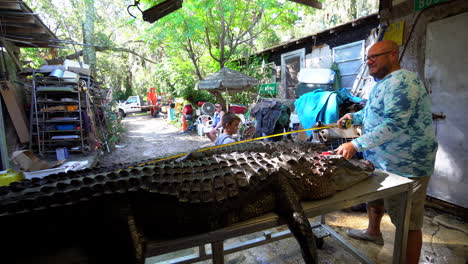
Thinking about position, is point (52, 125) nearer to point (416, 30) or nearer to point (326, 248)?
point (326, 248)

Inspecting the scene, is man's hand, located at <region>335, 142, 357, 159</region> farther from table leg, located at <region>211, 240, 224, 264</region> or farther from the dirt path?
the dirt path

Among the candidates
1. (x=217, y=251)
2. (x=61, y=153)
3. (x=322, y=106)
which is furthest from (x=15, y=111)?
(x=322, y=106)

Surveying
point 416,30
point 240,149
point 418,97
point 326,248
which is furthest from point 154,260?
point 416,30

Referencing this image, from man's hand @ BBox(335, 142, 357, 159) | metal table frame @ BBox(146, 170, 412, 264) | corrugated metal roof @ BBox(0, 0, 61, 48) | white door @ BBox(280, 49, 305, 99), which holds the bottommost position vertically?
metal table frame @ BBox(146, 170, 412, 264)

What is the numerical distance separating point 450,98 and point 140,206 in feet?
13.7

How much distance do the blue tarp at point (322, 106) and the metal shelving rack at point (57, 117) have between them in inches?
255

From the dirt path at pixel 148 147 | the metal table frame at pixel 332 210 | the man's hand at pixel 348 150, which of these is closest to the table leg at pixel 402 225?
the metal table frame at pixel 332 210

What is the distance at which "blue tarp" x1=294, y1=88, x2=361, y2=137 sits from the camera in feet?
11.5

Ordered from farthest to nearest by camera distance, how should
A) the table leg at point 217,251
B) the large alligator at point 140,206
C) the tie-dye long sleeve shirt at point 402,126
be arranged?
the tie-dye long sleeve shirt at point 402,126 < the table leg at point 217,251 < the large alligator at point 140,206

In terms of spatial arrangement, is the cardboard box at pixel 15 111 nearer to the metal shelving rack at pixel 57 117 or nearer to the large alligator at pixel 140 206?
the metal shelving rack at pixel 57 117

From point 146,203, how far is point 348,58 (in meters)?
7.20

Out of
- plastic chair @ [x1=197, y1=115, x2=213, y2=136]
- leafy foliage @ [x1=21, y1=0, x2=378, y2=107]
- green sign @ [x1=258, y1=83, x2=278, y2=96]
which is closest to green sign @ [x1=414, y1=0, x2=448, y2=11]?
leafy foliage @ [x1=21, y1=0, x2=378, y2=107]

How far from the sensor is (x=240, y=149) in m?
2.73

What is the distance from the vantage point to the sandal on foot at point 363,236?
2.65m
